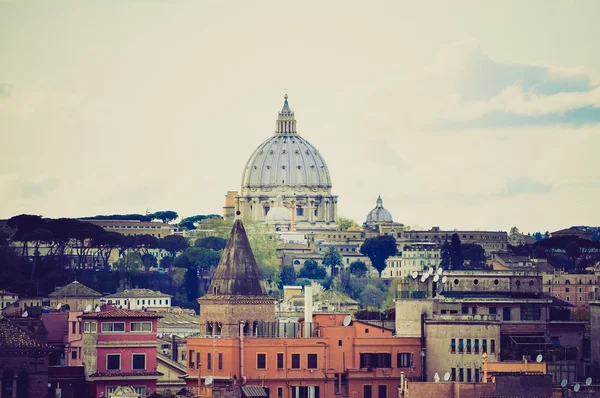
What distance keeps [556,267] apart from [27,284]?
3605 centimetres

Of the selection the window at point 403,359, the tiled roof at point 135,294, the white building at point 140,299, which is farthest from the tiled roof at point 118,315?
the tiled roof at point 135,294

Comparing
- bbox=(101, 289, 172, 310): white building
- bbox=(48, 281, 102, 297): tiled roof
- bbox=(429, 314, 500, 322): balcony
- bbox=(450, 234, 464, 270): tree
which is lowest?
bbox=(429, 314, 500, 322): balcony

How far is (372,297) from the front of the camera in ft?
609

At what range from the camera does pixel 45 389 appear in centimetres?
8306

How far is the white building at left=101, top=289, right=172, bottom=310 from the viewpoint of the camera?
145 m

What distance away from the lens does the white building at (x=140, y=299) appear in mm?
145413

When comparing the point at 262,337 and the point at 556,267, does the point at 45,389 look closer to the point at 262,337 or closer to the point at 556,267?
the point at 262,337

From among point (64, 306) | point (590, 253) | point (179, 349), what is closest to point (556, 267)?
point (590, 253)

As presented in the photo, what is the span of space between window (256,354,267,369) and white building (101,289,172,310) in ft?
179

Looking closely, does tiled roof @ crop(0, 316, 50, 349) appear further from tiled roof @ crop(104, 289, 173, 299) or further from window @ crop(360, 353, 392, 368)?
tiled roof @ crop(104, 289, 173, 299)

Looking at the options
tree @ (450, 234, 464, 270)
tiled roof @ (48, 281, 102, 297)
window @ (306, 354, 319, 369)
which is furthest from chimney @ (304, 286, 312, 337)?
tree @ (450, 234, 464, 270)

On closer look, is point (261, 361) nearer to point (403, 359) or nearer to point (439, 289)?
point (403, 359)

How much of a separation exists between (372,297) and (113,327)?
99.0 metres

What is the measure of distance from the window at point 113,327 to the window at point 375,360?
309 inches
